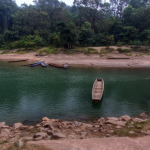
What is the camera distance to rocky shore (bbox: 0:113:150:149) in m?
13.7

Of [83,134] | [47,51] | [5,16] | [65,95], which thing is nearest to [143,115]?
[83,134]

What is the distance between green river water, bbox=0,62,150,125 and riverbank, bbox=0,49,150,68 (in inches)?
344

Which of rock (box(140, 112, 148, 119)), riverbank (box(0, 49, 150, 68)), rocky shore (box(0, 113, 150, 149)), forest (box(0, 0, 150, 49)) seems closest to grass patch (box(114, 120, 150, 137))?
rocky shore (box(0, 113, 150, 149))

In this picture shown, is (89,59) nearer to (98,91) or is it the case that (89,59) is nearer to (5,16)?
(98,91)

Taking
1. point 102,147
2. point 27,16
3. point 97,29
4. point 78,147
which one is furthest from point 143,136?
point 27,16

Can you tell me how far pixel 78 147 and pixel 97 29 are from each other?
63.5 metres

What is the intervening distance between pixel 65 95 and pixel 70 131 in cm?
1183

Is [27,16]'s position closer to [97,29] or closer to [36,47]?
[36,47]

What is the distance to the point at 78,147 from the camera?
39.3 feet

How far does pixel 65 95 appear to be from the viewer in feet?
89.6

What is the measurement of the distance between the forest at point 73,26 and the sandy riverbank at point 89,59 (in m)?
5.86

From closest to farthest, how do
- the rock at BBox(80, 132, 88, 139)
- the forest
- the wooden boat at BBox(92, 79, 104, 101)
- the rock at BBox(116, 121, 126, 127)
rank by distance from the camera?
the rock at BBox(80, 132, 88, 139)
the rock at BBox(116, 121, 126, 127)
the wooden boat at BBox(92, 79, 104, 101)
the forest

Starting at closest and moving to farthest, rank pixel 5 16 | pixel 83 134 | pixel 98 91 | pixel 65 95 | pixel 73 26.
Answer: pixel 83 134 < pixel 98 91 < pixel 65 95 < pixel 73 26 < pixel 5 16

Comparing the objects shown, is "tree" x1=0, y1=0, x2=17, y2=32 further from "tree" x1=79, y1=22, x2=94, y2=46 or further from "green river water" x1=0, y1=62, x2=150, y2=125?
"green river water" x1=0, y1=62, x2=150, y2=125
